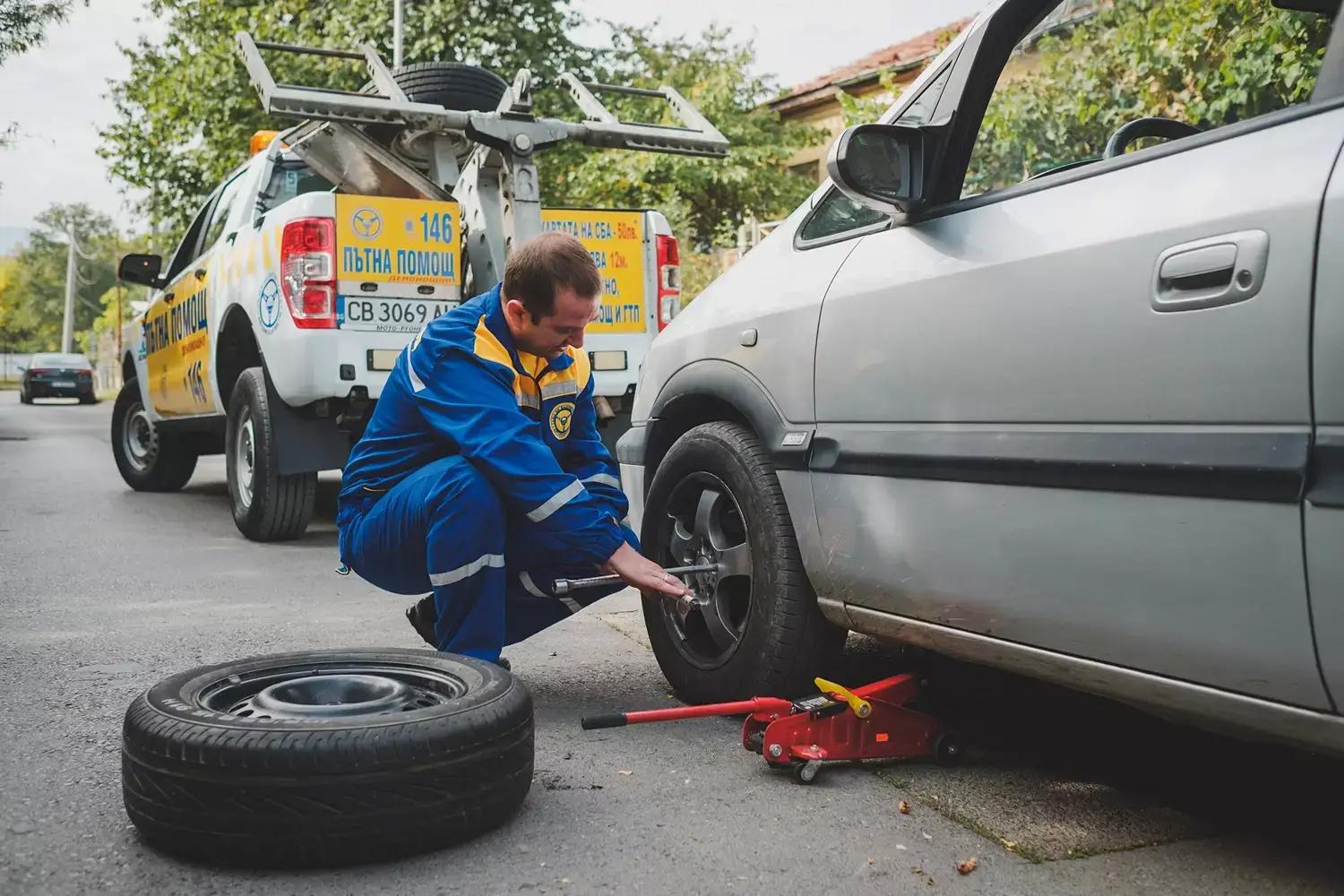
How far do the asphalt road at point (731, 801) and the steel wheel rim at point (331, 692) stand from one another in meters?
0.29

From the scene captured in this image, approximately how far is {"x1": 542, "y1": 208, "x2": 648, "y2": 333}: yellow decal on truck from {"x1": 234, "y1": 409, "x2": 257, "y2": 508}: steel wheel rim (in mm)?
1926

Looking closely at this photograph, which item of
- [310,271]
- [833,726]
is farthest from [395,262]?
[833,726]

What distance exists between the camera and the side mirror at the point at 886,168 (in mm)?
2666

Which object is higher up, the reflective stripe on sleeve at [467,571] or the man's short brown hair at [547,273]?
the man's short brown hair at [547,273]

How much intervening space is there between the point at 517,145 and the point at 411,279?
92 cm

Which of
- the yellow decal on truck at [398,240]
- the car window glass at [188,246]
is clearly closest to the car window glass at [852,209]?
the yellow decal on truck at [398,240]

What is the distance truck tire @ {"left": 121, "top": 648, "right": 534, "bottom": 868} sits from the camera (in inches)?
84.4

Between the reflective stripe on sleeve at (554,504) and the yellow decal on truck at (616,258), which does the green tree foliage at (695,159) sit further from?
the reflective stripe on sleeve at (554,504)

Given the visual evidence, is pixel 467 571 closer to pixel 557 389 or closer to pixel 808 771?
pixel 557 389

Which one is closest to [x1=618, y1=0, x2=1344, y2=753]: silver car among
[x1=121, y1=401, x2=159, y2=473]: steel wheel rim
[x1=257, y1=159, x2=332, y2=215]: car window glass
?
[x1=257, y1=159, x2=332, y2=215]: car window glass

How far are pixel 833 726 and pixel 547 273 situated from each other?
1232mm

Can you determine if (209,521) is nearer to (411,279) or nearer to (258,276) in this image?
(258,276)

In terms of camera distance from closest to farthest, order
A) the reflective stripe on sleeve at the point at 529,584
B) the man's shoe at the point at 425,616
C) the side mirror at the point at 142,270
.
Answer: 1. the reflective stripe on sleeve at the point at 529,584
2. the man's shoe at the point at 425,616
3. the side mirror at the point at 142,270

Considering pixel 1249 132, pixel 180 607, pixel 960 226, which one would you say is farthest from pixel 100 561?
pixel 1249 132
